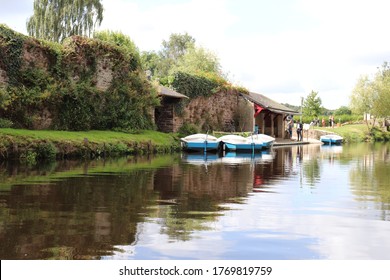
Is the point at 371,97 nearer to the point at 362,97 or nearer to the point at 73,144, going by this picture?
the point at 362,97

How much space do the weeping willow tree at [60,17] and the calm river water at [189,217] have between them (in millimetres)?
39483

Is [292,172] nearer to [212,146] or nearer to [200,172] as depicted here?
[200,172]

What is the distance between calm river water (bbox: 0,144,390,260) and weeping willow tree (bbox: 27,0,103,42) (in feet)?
130

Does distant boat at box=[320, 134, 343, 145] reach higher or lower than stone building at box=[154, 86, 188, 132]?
lower

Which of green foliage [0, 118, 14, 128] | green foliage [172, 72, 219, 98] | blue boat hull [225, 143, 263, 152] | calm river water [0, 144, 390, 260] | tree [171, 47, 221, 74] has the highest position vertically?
tree [171, 47, 221, 74]

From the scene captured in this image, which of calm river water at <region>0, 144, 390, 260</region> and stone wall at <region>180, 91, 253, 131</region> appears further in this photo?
stone wall at <region>180, 91, 253, 131</region>

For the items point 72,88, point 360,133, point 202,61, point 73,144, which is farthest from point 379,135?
point 73,144

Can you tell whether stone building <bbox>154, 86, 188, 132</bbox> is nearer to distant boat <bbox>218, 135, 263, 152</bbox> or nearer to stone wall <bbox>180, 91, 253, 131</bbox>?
stone wall <bbox>180, 91, 253, 131</bbox>

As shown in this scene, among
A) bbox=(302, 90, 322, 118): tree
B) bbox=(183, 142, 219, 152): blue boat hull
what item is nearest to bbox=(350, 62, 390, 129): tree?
bbox=(302, 90, 322, 118): tree

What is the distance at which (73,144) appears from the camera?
24.7 m

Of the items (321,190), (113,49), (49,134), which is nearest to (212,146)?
(113,49)

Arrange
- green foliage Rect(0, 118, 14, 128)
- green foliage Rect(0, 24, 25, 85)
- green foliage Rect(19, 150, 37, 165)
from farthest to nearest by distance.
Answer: green foliage Rect(0, 24, 25, 85), green foliage Rect(0, 118, 14, 128), green foliage Rect(19, 150, 37, 165)

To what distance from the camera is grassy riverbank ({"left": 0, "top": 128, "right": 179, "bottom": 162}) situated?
71.7 feet

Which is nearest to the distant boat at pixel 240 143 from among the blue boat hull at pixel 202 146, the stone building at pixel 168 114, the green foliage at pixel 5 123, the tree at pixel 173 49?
the blue boat hull at pixel 202 146
